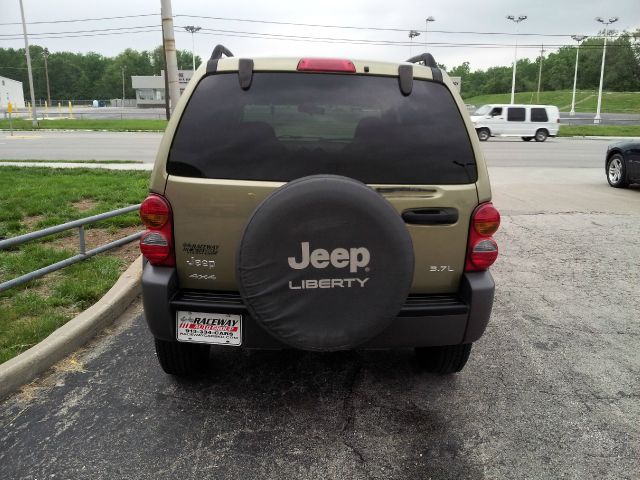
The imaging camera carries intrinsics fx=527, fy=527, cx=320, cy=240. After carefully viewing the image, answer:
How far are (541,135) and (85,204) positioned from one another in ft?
88.3

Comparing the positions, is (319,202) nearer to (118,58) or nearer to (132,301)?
(132,301)

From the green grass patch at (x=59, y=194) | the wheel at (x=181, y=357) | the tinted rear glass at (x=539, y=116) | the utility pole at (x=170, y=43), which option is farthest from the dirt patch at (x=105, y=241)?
the tinted rear glass at (x=539, y=116)

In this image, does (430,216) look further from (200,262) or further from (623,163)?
(623,163)

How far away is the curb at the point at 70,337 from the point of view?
3223 mm

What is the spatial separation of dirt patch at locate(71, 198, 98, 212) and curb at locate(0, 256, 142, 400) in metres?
3.49

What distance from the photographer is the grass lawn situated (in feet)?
13.4

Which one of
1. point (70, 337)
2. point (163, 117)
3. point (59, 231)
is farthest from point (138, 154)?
point (163, 117)

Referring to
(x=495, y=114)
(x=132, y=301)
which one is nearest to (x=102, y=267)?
(x=132, y=301)

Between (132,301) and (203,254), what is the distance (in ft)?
7.63

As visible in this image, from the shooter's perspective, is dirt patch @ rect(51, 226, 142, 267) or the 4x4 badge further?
dirt patch @ rect(51, 226, 142, 267)

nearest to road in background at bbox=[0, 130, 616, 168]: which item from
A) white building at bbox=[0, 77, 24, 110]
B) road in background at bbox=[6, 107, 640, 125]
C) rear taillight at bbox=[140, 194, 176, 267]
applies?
rear taillight at bbox=[140, 194, 176, 267]

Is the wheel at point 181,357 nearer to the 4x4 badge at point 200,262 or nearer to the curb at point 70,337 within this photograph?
the 4x4 badge at point 200,262

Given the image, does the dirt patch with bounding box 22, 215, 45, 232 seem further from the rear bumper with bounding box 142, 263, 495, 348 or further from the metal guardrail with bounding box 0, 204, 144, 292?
the rear bumper with bounding box 142, 263, 495, 348

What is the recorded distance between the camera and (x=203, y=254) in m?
2.84
